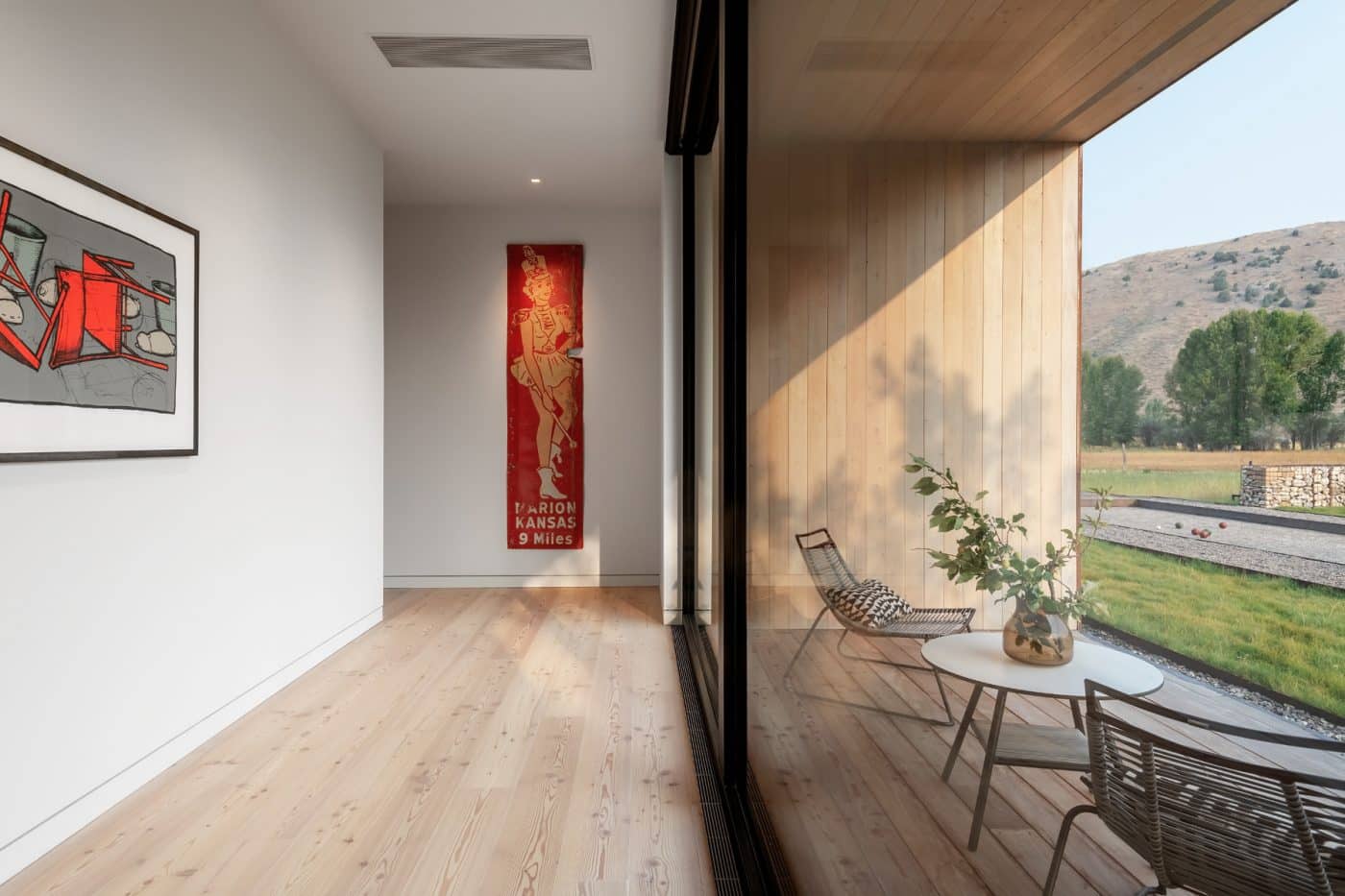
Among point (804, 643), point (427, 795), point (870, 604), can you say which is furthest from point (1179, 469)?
point (427, 795)

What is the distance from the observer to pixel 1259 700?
321mm

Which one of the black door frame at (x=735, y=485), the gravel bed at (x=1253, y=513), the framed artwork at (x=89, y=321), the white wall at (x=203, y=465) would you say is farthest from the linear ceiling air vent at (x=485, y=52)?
the gravel bed at (x=1253, y=513)

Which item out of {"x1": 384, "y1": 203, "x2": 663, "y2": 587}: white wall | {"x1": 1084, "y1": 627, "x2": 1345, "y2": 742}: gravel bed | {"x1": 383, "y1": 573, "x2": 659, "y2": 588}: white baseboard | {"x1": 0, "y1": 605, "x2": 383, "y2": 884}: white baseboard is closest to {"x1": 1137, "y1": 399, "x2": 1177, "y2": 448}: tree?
{"x1": 1084, "y1": 627, "x2": 1345, "y2": 742}: gravel bed

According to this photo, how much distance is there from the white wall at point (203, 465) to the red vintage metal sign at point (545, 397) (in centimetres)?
136

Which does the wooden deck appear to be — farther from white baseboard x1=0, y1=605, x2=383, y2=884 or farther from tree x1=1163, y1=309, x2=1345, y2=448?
white baseboard x1=0, y1=605, x2=383, y2=884

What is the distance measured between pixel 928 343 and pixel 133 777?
2621 millimetres

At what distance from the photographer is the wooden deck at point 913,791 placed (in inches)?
17.1

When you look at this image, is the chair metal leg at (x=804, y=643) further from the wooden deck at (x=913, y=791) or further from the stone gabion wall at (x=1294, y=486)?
the stone gabion wall at (x=1294, y=486)

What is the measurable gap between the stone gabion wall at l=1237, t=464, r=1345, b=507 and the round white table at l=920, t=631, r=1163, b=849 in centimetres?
12

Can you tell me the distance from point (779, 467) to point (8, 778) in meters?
1.97

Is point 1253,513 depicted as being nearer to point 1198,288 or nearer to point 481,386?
point 1198,288

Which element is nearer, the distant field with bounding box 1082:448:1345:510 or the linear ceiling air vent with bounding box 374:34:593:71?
the distant field with bounding box 1082:448:1345:510

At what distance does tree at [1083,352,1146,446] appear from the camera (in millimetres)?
414

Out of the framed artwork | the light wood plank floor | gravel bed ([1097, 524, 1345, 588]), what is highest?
the framed artwork
